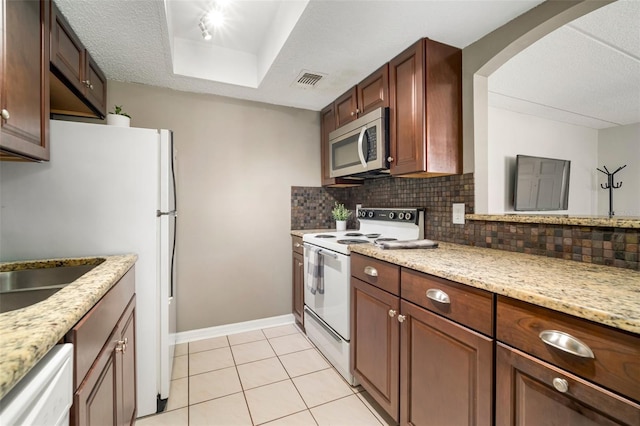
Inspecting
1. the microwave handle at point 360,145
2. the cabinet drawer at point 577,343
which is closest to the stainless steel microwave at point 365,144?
the microwave handle at point 360,145

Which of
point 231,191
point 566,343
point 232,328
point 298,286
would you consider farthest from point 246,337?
point 566,343

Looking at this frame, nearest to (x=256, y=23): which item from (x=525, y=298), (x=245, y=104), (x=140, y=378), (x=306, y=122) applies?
(x=245, y=104)

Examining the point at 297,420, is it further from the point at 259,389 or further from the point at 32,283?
the point at 32,283

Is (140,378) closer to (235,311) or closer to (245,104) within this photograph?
(235,311)

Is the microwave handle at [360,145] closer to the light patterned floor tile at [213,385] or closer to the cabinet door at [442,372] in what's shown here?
the cabinet door at [442,372]

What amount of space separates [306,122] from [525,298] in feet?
8.39

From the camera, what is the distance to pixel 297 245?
8.73 ft

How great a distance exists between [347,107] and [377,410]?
2246 mm

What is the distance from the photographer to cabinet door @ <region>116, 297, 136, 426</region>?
3.84 ft

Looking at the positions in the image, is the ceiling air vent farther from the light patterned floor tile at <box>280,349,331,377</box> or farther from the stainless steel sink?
the light patterned floor tile at <box>280,349,331,377</box>

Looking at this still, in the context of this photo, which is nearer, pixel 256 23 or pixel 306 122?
pixel 256 23

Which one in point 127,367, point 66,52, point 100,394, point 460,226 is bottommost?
point 127,367

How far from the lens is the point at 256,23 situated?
198cm

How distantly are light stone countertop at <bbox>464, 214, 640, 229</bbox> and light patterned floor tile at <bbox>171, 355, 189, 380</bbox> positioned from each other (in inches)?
87.7
